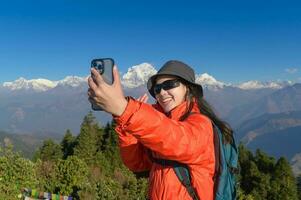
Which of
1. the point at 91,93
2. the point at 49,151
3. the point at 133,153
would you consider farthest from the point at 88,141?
the point at 91,93

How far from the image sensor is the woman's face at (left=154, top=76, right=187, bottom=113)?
11.3 ft

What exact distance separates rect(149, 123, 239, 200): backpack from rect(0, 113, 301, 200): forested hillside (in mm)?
2505

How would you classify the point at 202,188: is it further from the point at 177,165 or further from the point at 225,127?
the point at 225,127

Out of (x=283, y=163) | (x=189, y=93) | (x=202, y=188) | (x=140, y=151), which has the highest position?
(x=283, y=163)

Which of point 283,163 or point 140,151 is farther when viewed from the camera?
point 283,163

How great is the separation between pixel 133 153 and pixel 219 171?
897 mm

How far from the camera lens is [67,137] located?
72.4m

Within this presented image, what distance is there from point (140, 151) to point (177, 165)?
0.70 m

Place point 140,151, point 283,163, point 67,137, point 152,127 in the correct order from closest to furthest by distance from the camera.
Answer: point 152,127 → point 140,151 → point 283,163 → point 67,137

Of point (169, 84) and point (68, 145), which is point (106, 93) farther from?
point (68, 145)

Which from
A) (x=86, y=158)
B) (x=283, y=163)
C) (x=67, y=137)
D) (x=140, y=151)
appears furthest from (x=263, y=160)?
(x=140, y=151)

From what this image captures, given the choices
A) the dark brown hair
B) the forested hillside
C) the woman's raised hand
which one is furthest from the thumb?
the forested hillside

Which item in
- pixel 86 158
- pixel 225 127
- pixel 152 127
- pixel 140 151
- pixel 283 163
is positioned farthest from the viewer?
pixel 86 158

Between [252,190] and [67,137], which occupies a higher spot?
[67,137]
